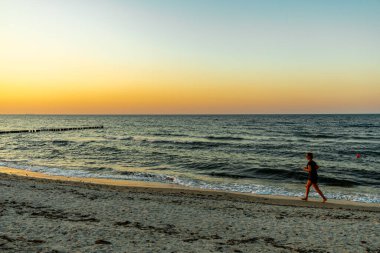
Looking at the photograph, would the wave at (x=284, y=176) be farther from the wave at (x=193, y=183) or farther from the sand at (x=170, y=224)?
the sand at (x=170, y=224)

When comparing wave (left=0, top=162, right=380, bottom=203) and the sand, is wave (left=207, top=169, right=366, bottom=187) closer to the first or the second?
wave (left=0, top=162, right=380, bottom=203)

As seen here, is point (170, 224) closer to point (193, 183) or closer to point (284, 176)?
point (193, 183)

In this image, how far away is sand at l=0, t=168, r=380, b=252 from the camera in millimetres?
7340

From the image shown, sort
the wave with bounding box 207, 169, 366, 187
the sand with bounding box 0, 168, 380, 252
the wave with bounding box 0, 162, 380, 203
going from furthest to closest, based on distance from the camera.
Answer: the wave with bounding box 207, 169, 366, 187, the wave with bounding box 0, 162, 380, 203, the sand with bounding box 0, 168, 380, 252

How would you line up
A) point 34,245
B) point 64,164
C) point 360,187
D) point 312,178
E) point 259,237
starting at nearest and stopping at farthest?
point 34,245
point 259,237
point 312,178
point 360,187
point 64,164

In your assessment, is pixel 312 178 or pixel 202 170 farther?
pixel 202 170

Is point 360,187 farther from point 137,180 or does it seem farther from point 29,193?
point 29,193

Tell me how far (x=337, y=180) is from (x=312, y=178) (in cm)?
698

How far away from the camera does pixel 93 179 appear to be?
1953 centimetres

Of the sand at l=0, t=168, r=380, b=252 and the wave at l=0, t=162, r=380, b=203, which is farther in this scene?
the wave at l=0, t=162, r=380, b=203

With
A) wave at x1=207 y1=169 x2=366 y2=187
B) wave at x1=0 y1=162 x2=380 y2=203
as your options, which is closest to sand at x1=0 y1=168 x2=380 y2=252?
wave at x1=0 y1=162 x2=380 y2=203

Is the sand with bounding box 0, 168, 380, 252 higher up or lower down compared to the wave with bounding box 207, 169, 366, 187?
higher up

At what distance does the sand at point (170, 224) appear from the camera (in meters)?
7.34

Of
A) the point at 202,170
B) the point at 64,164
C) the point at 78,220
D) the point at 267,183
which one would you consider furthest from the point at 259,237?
the point at 64,164
